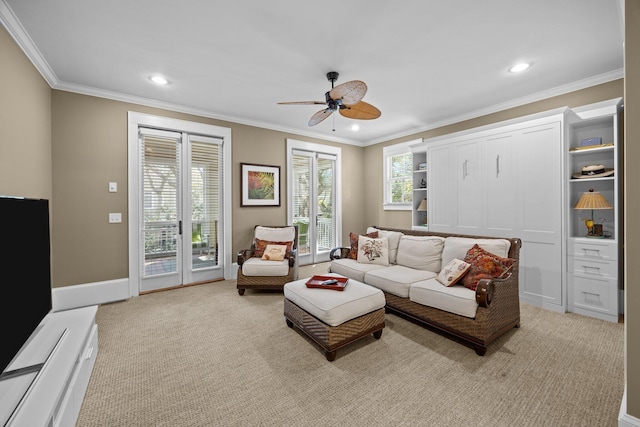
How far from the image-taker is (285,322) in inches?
113

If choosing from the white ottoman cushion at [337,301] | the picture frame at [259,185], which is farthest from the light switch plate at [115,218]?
the white ottoman cushion at [337,301]

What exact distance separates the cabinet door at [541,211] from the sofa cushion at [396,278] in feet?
4.50

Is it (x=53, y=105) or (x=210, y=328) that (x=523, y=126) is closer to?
(x=210, y=328)

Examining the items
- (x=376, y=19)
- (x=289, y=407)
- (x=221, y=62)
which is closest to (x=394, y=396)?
(x=289, y=407)

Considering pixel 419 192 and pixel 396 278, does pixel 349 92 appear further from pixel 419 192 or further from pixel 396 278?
pixel 419 192

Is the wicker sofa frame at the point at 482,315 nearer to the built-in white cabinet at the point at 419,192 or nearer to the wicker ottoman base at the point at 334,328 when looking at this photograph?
the wicker ottoman base at the point at 334,328

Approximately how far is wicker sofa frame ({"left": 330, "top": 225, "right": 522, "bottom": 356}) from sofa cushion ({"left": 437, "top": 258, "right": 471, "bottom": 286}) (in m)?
0.30

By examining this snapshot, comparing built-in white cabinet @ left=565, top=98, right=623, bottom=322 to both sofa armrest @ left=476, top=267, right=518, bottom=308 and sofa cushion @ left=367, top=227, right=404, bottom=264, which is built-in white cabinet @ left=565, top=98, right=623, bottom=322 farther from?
sofa cushion @ left=367, top=227, right=404, bottom=264

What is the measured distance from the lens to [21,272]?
151cm

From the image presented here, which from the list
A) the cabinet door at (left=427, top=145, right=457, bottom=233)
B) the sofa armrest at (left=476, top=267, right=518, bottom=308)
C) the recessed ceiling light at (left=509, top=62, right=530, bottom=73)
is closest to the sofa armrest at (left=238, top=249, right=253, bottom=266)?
the sofa armrest at (left=476, top=267, right=518, bottom=308)

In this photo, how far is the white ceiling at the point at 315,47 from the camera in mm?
2035

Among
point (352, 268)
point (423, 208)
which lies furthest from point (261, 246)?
point (423, 208)

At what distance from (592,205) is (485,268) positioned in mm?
1576

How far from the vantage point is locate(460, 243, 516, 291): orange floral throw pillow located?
2.51 metres
